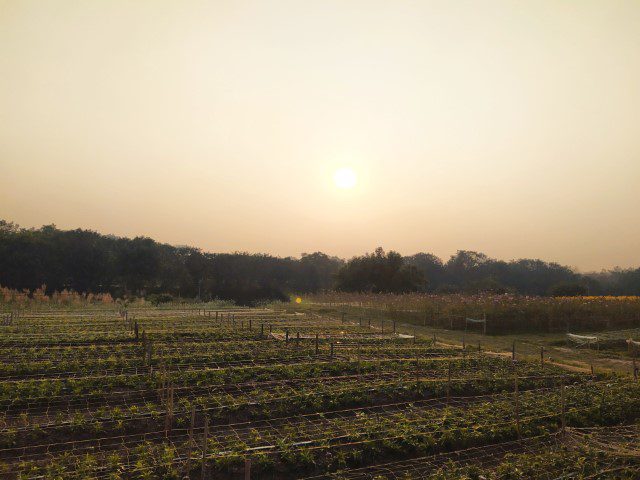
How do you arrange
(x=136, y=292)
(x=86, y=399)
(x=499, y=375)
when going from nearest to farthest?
(x=86, y=399) → (x=499, y=375) → (x=136, y=292)

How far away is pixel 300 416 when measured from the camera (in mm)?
9953

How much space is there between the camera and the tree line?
45.9m

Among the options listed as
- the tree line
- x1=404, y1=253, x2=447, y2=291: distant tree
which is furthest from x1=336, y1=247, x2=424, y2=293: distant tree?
x1=404, y1=253, x2=447, y2=291: distant tree

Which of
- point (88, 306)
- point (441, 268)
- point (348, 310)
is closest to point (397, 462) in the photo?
point (348, 310)

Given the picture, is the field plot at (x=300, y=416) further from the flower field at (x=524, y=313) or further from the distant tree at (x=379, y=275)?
the distant tree at (x=379, y=275)

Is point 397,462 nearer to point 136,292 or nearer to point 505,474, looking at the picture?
point 505,474

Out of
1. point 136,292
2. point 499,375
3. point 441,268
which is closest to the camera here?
point 499,375

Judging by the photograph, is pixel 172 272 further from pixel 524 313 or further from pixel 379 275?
pixel 524 313

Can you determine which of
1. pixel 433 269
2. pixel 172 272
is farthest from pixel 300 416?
pixel 433 269

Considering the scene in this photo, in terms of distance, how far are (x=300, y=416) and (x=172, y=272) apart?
48183mm

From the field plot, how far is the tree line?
31830mm

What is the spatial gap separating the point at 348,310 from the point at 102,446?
29723mm

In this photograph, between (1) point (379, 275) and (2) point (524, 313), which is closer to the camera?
(2) point (524, 313)

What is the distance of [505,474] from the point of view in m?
7.04
